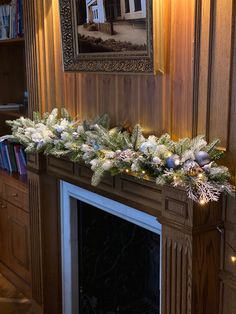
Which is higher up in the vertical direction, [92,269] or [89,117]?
[89,117]

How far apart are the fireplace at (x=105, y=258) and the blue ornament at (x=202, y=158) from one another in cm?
65

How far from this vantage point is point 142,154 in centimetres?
181

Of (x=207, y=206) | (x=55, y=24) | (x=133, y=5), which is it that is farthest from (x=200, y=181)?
(x=55, y=24)

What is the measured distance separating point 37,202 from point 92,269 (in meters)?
0.50

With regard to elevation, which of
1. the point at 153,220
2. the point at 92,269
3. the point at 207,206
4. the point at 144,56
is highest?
the point at 144,56

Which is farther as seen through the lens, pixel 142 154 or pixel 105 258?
pixel 105 258

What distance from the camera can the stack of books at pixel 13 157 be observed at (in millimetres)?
3237

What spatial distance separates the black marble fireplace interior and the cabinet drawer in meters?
0.51

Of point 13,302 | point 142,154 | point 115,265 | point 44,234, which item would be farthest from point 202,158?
point 13,302

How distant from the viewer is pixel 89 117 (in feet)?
7.93

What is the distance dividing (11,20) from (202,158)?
6.63ft

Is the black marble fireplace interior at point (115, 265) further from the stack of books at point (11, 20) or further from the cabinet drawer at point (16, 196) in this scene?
the stack of books at point (11, 20)

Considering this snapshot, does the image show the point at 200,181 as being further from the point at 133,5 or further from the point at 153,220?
the point at 133,5

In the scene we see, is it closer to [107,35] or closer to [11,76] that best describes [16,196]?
[11,76]
